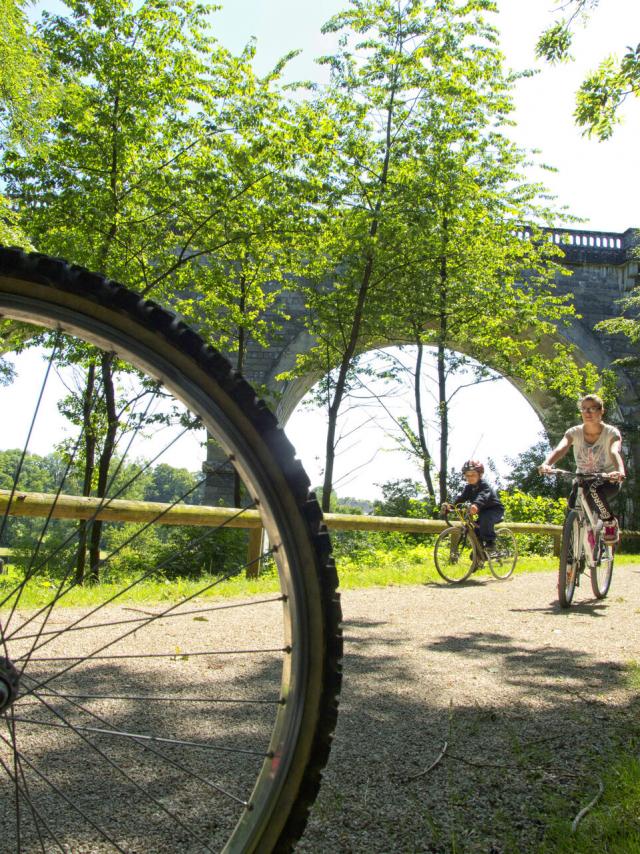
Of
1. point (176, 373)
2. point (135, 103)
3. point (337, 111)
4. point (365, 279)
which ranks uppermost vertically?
point (337, 111)

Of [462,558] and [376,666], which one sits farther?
[462,558]

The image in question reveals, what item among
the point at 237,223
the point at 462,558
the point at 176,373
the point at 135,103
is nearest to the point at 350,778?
the point at 176,373

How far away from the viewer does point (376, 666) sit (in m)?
3.53

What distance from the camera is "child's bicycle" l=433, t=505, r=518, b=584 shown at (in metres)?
8.64

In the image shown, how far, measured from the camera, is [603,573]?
6.64 metres

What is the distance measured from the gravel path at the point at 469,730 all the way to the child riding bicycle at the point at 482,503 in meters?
3.73

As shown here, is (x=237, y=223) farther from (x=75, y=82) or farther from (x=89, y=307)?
(x=89, y=307)

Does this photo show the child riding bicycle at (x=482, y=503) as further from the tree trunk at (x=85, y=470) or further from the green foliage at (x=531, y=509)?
the green foliage at (x=531, y=509)

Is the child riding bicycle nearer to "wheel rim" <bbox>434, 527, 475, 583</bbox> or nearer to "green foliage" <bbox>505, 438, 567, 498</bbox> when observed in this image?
"wheel rim" <bbox>434, 527, 475, 583</bbox>

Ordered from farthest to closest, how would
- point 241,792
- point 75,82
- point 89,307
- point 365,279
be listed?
point 365,279, point 75,82, point 241,792, point 89,307

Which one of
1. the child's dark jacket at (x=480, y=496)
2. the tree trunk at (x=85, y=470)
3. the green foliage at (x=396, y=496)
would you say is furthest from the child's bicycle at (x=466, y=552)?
the green foliage at (x=396, y=496)

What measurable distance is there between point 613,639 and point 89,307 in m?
4.18

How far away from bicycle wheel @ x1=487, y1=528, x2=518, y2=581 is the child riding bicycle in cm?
10

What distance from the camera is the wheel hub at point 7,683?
4.03ft
